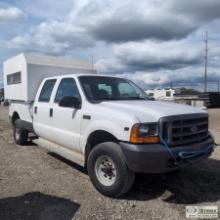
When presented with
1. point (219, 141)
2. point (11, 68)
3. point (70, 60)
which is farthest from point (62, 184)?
point (219, 141)

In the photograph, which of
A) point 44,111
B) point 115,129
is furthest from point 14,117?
point 115,129

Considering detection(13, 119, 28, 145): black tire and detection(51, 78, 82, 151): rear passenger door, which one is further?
detection(13, 119, 28, 145): black tire

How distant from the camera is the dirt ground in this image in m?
4.24

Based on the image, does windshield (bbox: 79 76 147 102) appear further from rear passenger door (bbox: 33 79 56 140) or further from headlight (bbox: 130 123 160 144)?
headlight (bbox: 130 123 160 144)

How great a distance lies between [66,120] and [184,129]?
7.59 feet

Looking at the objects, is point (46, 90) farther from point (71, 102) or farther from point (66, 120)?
point (71, 102)

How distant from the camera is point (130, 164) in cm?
439

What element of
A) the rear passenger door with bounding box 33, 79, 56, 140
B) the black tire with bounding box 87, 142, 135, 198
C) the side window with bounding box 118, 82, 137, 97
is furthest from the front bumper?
the rear passenger door with bounding box 33, 79, 56, 140

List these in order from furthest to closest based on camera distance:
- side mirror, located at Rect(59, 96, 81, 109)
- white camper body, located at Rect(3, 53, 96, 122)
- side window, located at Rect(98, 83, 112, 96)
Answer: white camper body, located at Rect(3, 53, 96, 122) → side window, located at Rect(98, 83, 112, 96) → side mirror, located at Rect(59, 96, 81, 109)

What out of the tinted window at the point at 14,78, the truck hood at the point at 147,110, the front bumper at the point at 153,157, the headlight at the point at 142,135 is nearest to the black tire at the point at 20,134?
the tinted window at the point at 14,78

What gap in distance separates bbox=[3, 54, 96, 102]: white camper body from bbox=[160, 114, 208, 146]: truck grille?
4882 millimetres

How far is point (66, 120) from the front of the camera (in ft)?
19.3

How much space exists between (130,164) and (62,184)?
1.60 metres

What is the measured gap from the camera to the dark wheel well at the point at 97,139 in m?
4.91
